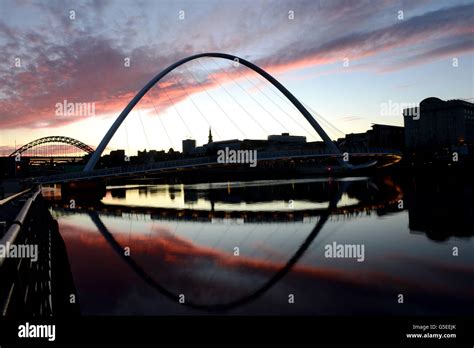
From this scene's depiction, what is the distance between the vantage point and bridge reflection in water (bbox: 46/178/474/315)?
27.8ft

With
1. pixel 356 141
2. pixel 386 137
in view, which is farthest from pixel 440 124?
pixel 356 141

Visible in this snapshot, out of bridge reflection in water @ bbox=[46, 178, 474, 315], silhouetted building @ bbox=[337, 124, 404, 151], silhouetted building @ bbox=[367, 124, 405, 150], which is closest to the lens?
bridge reflection in water @ bbox=[46, 178, 474, 315]

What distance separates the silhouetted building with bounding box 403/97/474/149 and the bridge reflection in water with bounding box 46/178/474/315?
91.3 m

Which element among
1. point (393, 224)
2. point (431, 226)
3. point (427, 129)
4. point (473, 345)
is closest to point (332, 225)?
point (393, 224)

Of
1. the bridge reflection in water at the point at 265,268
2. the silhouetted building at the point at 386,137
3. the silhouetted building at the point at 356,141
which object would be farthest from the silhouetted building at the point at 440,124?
the bridge reflection in water at the point at 265,268

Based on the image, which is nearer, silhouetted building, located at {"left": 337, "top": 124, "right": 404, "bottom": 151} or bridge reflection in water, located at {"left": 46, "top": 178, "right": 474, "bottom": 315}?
bridge reflection in water, located at {"left": 46, "top": 178, "right": 474, "bottom": 315}

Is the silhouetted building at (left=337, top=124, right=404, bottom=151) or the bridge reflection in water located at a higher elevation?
the silhouetted building at (left=337, top=124, right=404, bottom=151)

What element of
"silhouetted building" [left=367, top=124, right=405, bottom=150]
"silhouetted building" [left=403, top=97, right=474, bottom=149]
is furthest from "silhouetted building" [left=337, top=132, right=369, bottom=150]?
"silhouetted building" [left=403, top=97, right=474, bottom=149]

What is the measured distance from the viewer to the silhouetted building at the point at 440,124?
101438mm

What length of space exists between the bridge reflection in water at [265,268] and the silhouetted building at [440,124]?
91278mm

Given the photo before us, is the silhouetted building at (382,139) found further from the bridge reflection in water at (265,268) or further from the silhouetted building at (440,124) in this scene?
the bridge reflection in water at (265,268)

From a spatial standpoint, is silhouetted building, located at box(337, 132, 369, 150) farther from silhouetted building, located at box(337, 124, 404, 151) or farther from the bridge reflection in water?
the bridge reflection in water

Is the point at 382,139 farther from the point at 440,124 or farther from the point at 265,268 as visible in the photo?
the point at 265,268

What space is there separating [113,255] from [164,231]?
222 inches
